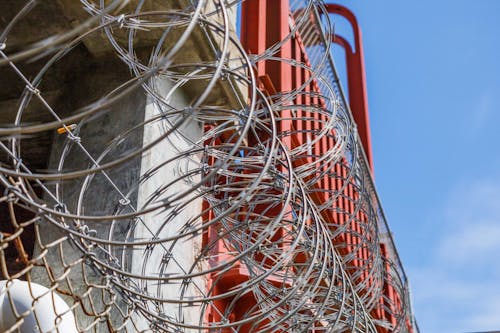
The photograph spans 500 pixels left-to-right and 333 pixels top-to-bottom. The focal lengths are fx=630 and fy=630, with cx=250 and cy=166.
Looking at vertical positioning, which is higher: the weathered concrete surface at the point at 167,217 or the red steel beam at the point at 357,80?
the red steel beam at the point at 357,80

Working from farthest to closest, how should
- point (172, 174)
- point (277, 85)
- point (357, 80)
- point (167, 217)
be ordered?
1. point (357, 80)
2. point (277, 85)
3. point (172, 174)
4. point (167, 217)

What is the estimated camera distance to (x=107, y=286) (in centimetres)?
161

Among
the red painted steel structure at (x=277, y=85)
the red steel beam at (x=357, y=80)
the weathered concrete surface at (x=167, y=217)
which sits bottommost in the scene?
the weathered concrete surface at (x=167, y=217)

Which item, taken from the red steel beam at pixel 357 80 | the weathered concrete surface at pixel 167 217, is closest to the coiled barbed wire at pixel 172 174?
the weathered concrete surface at pixel 167 217

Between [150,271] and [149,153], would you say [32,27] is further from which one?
[150,271]

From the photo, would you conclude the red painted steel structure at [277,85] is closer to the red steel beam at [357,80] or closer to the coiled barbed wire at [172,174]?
the coiled barbed wire at [172,174]

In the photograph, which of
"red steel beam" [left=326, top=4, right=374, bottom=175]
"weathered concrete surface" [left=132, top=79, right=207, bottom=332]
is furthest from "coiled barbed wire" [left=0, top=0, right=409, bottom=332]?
"red steel beam" [left=326, top=4, right=374, bottom=175]

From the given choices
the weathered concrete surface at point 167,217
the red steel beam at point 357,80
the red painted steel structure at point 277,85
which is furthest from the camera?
the red steel beam at point 357,80

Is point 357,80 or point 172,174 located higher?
point 357,80

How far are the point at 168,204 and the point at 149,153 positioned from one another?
5.66 ft

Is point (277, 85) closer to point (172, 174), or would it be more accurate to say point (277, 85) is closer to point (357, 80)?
point (172, 174)

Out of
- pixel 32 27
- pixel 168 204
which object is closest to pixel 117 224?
pixel 32 27

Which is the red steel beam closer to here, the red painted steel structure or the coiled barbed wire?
the red painted steel structure

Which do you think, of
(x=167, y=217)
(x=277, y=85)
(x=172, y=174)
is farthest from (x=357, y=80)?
(x=167, y=217)
